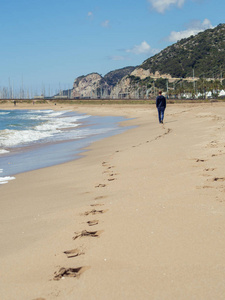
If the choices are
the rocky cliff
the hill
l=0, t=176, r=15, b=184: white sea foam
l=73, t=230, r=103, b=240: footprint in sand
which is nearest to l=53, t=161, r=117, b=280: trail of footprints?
l=73, t=230, r=103, b=240: footprint in sand

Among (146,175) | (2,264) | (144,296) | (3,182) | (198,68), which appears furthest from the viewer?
(198,68)

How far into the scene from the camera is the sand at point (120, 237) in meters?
2.25

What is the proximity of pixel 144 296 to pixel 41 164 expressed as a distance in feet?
24.0

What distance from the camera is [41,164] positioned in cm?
909

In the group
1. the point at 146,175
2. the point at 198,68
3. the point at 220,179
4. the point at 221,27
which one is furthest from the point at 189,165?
the point at 221,27

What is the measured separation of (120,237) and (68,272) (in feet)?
2.21

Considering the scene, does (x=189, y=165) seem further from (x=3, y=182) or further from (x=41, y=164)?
(x=41, y=164)

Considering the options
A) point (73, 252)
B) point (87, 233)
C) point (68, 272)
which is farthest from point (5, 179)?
point (68, 272)

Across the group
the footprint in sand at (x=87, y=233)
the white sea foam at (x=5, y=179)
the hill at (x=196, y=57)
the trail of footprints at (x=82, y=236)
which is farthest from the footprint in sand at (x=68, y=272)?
the hill at (x=196, y=57)

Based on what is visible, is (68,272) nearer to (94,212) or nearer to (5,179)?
(94,212)

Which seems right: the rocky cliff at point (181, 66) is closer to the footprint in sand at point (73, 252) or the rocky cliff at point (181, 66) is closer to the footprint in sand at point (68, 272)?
the footprint in sand at point (73, 252)

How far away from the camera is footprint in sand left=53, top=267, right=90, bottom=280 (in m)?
2.46

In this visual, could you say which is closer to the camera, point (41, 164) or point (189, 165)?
point (189, 165)

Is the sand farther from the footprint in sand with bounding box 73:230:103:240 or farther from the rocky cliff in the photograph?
the rocky cliff
